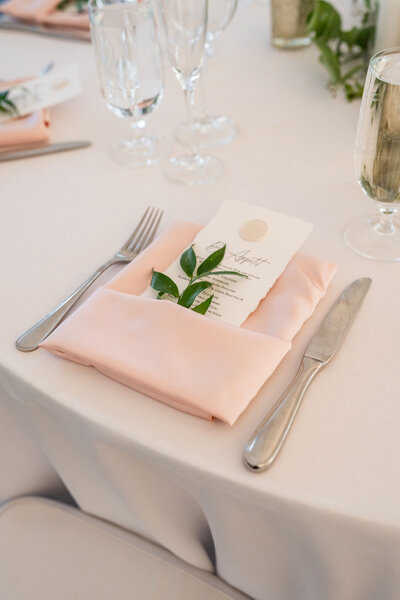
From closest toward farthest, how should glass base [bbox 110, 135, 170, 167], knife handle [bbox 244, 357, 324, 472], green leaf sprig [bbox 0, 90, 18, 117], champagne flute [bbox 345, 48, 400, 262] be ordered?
knife handle [bbox 244, 357, 324, 472]
champagne flute [bbox 345, 48, 400, 262]
glass base [bbox 110, 135, 170, 167]
green leaf sprig [bbox 0, 90, 18, 117]

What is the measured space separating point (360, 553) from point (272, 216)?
43cm

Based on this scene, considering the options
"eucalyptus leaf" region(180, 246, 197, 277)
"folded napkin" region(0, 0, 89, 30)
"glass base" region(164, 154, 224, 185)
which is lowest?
"eucalyptus leaf" region(180, 246, 197, 277)

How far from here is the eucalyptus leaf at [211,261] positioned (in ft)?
2.32

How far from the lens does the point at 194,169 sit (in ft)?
3.17

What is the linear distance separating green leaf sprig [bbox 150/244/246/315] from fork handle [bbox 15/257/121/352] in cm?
11

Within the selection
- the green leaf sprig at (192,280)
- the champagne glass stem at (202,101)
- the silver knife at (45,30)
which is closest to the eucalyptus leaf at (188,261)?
the green leaf sprig at (192,280)

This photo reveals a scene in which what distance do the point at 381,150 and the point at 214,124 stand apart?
49 centimetres

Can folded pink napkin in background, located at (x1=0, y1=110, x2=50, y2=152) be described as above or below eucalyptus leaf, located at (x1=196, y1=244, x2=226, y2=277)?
above

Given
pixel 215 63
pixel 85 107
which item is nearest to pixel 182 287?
pixel 85 107

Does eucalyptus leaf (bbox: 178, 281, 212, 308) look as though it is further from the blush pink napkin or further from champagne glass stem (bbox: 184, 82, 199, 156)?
champagne glass stem (bbox: 184, 82, 199, 156)

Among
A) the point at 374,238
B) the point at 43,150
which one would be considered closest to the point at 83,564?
the point at 374,238

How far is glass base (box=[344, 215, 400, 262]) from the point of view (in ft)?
2.45

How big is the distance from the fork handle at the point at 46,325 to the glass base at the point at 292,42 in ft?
2.89

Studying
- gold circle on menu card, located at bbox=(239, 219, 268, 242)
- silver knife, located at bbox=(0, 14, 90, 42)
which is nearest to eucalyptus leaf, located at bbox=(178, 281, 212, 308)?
gold circle on menu card, located at bbox=(239, 219, 268, 242)
